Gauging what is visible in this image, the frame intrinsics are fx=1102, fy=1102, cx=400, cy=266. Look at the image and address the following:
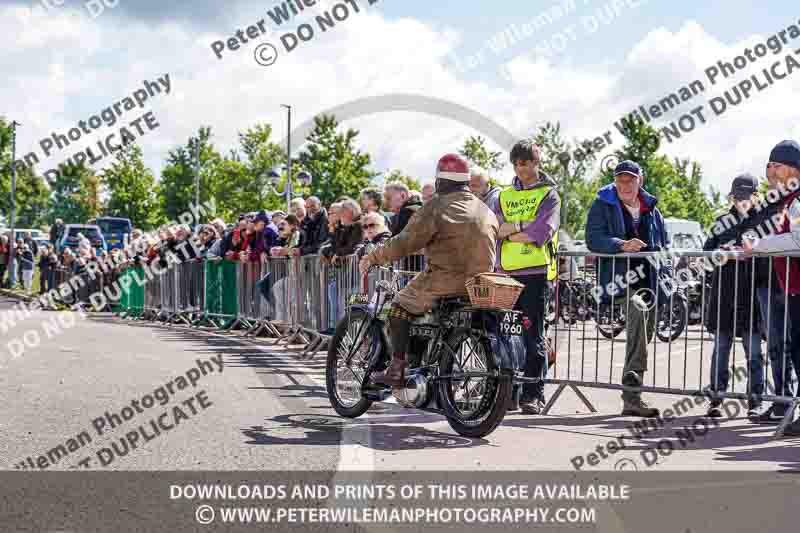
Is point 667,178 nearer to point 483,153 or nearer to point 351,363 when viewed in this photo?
point 483,153

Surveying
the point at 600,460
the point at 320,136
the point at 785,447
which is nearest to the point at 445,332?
the point at 600,460

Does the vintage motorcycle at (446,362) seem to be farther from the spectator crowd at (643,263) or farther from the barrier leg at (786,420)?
the barrier leg at (786,420)

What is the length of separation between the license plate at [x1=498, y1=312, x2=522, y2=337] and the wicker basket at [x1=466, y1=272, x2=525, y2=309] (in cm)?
7

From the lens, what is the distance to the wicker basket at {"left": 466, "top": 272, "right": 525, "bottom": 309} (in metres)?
7.09

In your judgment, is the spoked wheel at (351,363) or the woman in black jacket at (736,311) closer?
the spoked wheel at (351,363)

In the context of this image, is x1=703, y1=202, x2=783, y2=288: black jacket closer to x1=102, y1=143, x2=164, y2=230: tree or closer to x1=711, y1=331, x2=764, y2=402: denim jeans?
x1=711, y1=331, x2=764, y2=402: denim jeans

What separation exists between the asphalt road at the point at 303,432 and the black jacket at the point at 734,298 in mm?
720

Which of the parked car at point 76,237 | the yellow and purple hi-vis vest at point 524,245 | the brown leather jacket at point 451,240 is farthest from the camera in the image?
the parked car at point 76,237

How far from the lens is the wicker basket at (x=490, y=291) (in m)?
7.09

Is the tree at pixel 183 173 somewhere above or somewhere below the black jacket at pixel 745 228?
above

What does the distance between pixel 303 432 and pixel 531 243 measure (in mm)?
2474

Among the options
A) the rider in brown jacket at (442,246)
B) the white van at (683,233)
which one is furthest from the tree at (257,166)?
the rider in brown jacket at (442,246)

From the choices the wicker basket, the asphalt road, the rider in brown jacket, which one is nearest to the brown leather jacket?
the rider in brown jacket

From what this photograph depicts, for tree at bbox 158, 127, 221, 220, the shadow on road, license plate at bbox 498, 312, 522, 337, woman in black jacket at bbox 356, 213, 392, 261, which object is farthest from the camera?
tree at bbox 158, 127, 221, 220
